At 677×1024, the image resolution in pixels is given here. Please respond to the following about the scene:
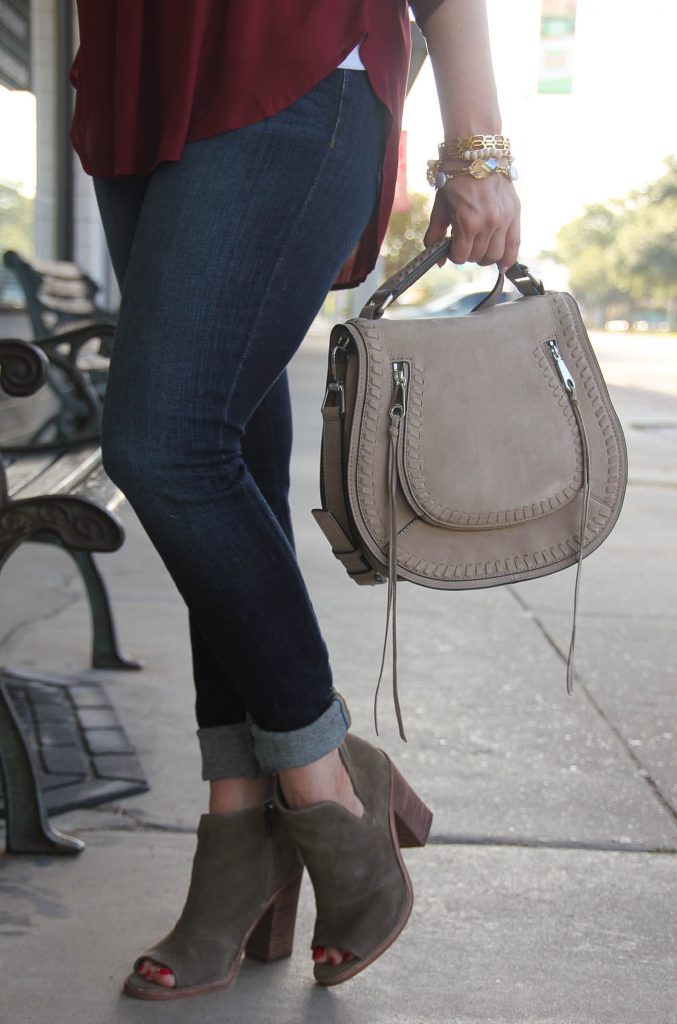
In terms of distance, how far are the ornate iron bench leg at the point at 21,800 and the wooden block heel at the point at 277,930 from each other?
45cm

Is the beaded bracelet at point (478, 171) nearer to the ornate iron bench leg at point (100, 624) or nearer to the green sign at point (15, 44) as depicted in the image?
the ornate iron bench leg at point (100, 624)

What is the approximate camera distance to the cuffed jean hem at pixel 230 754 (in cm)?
160

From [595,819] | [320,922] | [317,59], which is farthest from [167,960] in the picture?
[317,59]

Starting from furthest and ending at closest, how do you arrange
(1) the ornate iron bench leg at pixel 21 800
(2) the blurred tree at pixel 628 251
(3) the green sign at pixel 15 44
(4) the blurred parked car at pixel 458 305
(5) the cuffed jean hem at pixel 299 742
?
(2) the blurred tree at pixel 628 251 → (3) the green sign at pixel 15 44 → (1) the ornate iron bench leg at pixel 21 800 → (4) the blurred parked car at pixel 458 305 → (5) the cuffed jean hem at pixel 299 742

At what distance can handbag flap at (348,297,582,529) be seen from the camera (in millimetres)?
1434

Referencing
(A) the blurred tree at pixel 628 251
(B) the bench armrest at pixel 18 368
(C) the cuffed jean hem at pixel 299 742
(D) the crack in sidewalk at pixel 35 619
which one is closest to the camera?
(C) the cuffed jean hem at pixel 299 742

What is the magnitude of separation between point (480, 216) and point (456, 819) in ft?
3.79

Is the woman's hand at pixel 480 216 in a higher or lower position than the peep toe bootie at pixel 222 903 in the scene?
higher

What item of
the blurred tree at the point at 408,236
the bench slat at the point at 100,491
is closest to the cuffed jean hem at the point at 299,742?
the bench slat at the point at 100,491

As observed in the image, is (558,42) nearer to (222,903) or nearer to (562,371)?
(562,371)

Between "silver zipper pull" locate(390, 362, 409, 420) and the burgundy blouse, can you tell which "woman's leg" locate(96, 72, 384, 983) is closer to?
the burgundy blouse

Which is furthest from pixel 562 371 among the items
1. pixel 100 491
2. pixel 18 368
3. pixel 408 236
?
pixel 408 236

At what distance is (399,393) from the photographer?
1.42 meters

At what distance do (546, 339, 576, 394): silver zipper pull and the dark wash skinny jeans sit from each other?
0.29m
